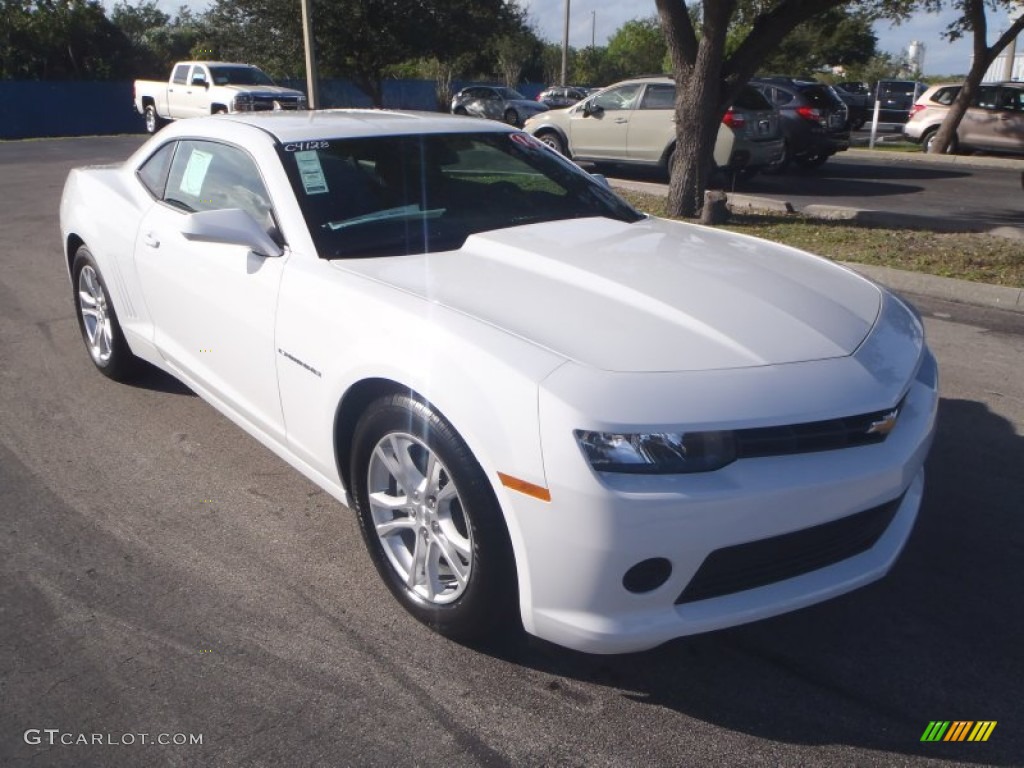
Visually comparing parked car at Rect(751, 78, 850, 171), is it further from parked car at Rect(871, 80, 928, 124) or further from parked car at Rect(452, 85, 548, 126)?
parked car at Rect(871, 80, 928, 124)

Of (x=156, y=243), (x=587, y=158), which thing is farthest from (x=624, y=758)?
(x=587, y=158)

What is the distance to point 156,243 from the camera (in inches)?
165

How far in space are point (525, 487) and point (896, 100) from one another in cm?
3258

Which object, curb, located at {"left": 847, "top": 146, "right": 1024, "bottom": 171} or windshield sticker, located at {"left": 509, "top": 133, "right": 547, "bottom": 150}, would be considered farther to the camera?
curb, located at {"left": 847, "top": 146, "right": 1024, "bottom": 171}

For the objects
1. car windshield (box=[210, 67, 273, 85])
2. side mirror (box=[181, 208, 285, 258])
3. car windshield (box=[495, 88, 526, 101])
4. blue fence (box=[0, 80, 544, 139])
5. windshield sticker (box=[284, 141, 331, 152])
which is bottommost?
blue fence (box=[0, 80, 544, 139])

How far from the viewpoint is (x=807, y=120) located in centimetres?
1562

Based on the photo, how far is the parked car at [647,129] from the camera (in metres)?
13.1

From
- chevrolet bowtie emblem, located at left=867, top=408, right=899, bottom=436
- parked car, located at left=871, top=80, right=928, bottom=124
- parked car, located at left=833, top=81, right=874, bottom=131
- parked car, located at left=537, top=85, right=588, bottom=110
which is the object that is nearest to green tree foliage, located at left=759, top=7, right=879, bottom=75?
parked car, located at left=833, top=81, right=874, bottom=131

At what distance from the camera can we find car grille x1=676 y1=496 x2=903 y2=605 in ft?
7.97

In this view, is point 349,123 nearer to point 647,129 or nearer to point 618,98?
point 647,129

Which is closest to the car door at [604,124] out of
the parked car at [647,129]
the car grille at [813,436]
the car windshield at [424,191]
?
the parked car at [647,129]

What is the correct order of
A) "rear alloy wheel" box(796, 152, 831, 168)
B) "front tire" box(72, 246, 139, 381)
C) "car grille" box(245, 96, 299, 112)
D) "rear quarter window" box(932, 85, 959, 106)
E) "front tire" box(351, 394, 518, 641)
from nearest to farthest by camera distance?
"front tire" box(351, 394, 518, 641), "front tire" box(72, 246, 139, 381), "rear alloy wheel" box(796, 152, 831, 168), "rear quarter window" box(932, 85, 959, 106), "car grille" box(245, 96, 299, 112)

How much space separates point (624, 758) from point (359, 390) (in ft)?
4.57

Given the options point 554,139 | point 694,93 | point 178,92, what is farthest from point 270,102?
point 694,93
